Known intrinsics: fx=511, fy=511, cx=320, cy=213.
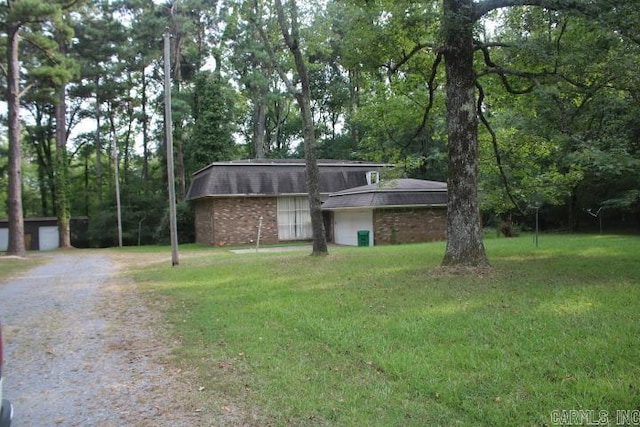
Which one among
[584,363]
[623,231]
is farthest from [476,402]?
[623,231]

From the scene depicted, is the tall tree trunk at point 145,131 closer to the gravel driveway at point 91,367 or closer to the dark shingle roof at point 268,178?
the dark shingle roof at point 268,178

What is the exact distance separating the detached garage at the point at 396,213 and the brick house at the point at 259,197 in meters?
3.18

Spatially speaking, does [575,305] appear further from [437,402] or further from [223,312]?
[223,312]

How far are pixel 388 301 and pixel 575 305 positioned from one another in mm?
2598

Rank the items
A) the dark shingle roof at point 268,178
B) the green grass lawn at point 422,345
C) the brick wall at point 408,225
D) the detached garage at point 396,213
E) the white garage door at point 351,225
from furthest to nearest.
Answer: the dark shingle roof at point 268,178 → the white garage door at point 351,225 → the brick wall at point 408,225 → the detached garage at point 396,213 → the green grass lawn at point 422,345

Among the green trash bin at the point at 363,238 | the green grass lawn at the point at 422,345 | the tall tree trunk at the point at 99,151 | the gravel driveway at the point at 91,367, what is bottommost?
the gravel driveway at the point at 91,367

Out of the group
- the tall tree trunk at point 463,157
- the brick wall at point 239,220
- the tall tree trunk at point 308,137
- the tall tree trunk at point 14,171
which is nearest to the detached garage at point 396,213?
the brick wall at point 239,220

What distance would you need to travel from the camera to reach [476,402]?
156 inches

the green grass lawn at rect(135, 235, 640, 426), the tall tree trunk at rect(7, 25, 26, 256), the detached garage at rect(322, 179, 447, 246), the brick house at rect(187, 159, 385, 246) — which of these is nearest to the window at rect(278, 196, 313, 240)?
the brick house at rect(187, 159, 385, 246)

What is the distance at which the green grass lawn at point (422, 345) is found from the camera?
13.0ft

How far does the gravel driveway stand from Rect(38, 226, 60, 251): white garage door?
26775 millimetres

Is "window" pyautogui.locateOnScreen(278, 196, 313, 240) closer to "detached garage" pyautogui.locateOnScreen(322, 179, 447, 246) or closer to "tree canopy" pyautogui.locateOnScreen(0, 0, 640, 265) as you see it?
"detached garage" pyautogui.locateOnScreen(322, 179, 447, 246)

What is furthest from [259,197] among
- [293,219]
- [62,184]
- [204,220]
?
[62,184]

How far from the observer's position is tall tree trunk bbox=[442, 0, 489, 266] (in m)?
10.8
